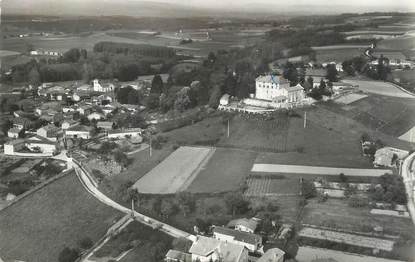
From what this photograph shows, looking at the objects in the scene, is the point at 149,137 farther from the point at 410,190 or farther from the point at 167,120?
the point at 410,190

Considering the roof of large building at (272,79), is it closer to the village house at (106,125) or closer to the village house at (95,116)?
the village house at (106,125)

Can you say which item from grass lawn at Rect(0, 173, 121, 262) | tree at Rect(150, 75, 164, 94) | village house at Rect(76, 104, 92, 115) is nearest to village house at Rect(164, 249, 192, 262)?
grass lawn at Rect(0, 173, 121, 262)

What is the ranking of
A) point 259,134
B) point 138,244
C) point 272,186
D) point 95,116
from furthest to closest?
point 95,116 → point 259,134 → point 272,186 → point 138,244

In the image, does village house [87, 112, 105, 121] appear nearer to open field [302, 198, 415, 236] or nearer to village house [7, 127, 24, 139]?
village house [7, 127, 24, 139]

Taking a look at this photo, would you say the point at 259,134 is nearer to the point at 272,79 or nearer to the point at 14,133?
the point at 272,79

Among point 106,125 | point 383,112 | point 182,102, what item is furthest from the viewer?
point 182,102

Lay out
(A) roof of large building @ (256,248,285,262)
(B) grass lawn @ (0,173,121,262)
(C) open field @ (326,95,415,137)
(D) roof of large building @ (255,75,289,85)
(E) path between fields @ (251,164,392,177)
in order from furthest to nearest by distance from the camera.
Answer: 1. (D) roof of large building @ (255,75,289,85)
2. (C) open field @ (326,95,415,137)
3. (E) path between fields @ (251,164,392,177)
4. (B) grass lawn @ (0,173,121,262)
5. (A) roof of large building @ (256,248,285,262)

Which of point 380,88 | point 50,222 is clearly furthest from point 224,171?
point 380,88

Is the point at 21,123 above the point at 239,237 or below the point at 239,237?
below
